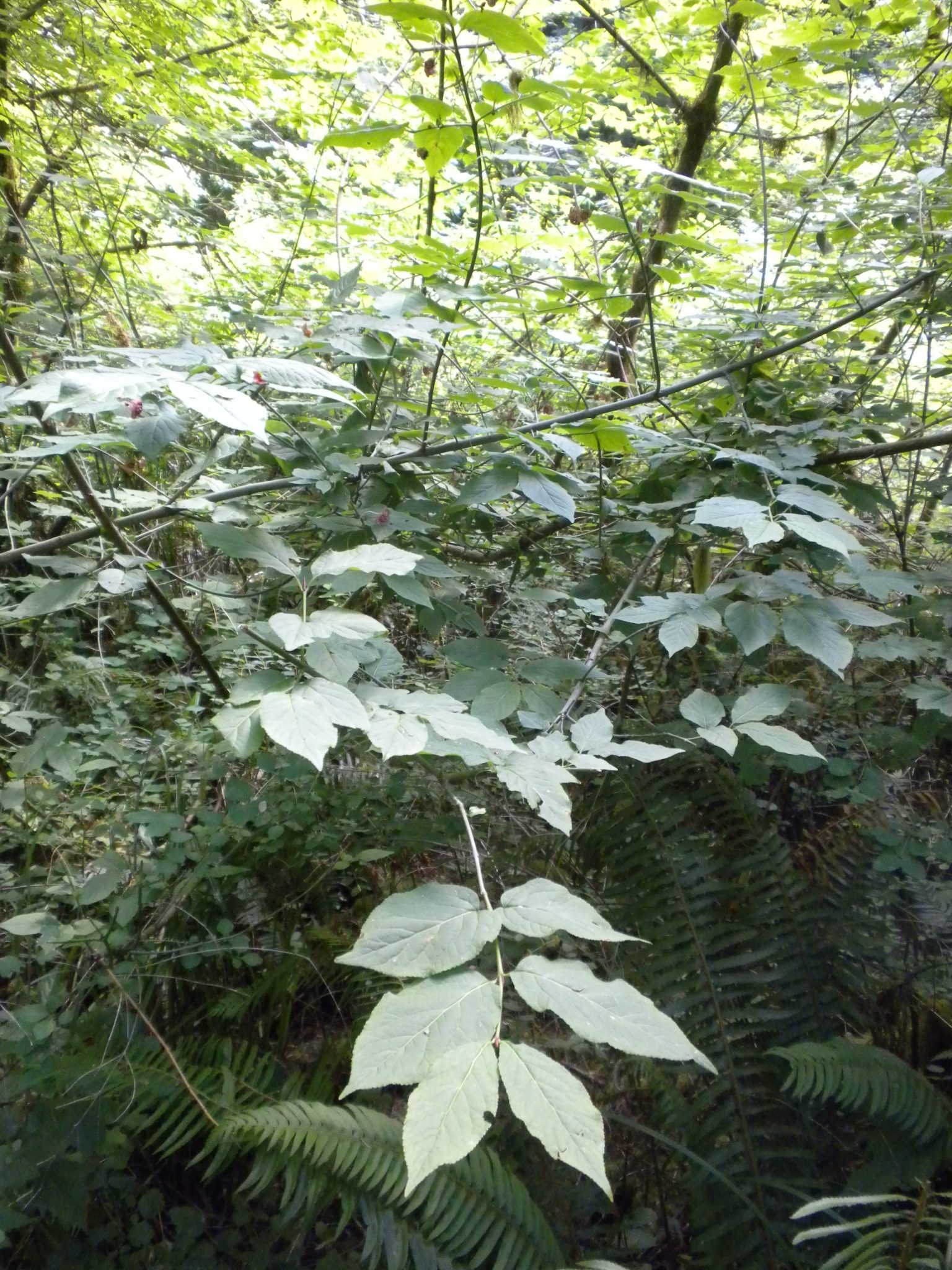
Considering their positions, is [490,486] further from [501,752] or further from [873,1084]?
[873,1084]

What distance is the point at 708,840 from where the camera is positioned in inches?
71.4

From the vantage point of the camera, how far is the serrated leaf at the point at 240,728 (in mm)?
802

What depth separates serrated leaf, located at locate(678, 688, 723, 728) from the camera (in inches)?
43.4

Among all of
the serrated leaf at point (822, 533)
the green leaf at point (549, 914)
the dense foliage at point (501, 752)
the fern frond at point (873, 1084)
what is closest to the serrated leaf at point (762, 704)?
the dense foliage at point (501, 752)

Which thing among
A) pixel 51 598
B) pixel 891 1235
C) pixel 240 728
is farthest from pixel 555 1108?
pixel 891 1235

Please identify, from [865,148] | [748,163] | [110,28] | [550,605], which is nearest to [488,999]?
[550,605]

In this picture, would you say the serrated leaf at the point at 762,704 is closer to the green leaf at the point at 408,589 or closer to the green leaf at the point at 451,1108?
the green leaf at the point at 408,589

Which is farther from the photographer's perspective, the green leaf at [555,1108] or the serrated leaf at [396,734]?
the serrated leaf at [396,734]

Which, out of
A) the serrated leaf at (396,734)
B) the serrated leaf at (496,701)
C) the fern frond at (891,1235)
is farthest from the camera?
the serrated leaf at (496,701)

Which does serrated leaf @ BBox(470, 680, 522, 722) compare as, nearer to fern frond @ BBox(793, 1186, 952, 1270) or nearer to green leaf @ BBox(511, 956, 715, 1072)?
green leaf @ BBox(511, 956, 715, 1072)

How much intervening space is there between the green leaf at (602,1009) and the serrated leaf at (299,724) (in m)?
0.26

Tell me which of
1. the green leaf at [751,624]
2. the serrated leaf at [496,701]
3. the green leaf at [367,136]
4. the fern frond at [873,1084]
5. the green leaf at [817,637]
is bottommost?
the fern frond at [873,1084]

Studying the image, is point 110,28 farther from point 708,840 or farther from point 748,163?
point 708,840

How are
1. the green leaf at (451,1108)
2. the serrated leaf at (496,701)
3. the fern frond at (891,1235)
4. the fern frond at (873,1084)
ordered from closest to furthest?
1. the green leaf at (451,1108)
2. the fern frond at (891,1235)
3. the serrated leaf at (496,701)
4. the fern frond at (873,1084)
